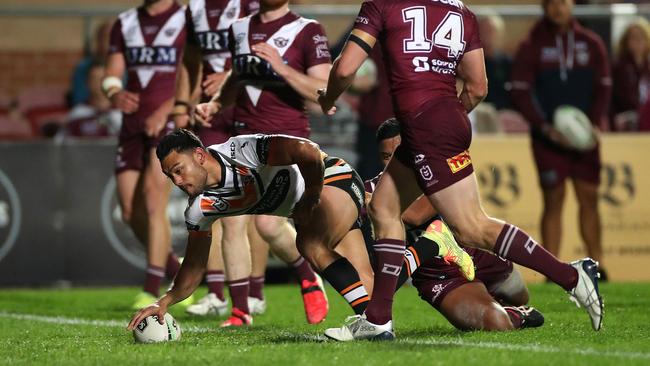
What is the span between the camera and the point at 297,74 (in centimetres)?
845

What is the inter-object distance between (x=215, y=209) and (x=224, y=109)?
7.35ft

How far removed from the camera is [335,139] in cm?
1326

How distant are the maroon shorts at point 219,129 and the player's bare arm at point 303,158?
2.21m

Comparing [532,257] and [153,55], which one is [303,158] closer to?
[532,257]

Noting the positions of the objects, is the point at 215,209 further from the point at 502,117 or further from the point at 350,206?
the point at 502,117

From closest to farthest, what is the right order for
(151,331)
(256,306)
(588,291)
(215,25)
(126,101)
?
(588,291) < (151,331) < (215,25) < (256,306) < (126,101)

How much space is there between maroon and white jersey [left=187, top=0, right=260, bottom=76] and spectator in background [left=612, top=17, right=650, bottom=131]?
5983 millimetres

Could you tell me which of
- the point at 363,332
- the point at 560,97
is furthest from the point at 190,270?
the point at 560,97

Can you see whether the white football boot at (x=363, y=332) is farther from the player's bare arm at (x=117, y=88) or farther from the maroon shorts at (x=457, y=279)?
the player's bare arm at (x=117, y=88)

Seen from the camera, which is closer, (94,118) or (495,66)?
(94,118)

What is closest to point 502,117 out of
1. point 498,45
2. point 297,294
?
point 498,45

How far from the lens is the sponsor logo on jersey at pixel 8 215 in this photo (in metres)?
12.9

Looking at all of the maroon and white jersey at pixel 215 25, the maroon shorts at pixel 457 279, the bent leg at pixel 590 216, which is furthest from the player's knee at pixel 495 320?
the bent leg at pixel 590 216

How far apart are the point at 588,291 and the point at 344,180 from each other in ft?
5.60
